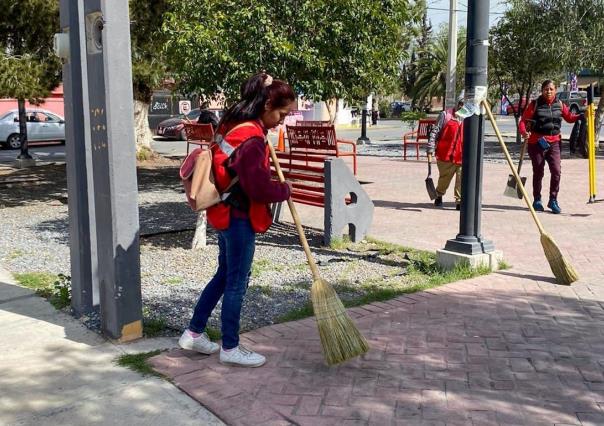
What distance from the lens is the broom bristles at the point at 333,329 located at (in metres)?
3.83

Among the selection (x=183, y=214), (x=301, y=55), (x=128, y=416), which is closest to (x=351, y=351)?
(x=128, y=416)

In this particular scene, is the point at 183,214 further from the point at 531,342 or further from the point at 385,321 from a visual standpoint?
the point at 531,342

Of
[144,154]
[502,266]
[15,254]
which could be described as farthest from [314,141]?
[144,154]

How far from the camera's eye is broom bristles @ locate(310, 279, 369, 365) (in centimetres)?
383

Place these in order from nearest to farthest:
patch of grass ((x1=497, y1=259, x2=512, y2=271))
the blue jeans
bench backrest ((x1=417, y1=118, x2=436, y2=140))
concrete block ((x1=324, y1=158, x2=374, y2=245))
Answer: the blue jeans, patch of grass ((x1=497, y1=259, x2=512, y2=271)), concrete block ((x1=324, y1=158, x2=374, y2=245)), bench backrest ((x1=417, y1=118, x2=436, y2=140))

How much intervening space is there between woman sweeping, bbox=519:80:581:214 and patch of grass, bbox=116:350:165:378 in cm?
660

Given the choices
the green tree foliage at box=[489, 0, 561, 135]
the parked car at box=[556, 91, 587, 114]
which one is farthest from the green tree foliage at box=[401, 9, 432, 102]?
the green tree foliage at box=[489, 0, 561, 135]

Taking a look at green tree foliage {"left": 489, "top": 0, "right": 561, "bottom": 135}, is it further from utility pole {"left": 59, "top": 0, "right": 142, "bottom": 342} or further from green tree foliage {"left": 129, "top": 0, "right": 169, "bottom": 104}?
utility pole {"left": 59, "top": 0, "right": 142, "bottom": 342}

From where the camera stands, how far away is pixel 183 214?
9.46 m

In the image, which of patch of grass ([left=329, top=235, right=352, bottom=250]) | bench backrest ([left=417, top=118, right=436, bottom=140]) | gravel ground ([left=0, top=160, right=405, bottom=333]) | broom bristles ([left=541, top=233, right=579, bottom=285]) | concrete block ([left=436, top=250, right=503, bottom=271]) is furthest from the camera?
bench backrest ([left=417, top=118, right=436, bottom=140])

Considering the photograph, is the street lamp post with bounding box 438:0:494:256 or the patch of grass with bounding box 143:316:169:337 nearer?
the patch of grass with bounding box 143:316:169:337

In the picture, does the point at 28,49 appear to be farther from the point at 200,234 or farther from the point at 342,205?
the point at 342,205

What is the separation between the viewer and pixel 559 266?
18.4 ft

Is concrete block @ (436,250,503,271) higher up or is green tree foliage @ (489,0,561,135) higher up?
green tree foliage @ (489,0,561,135)
